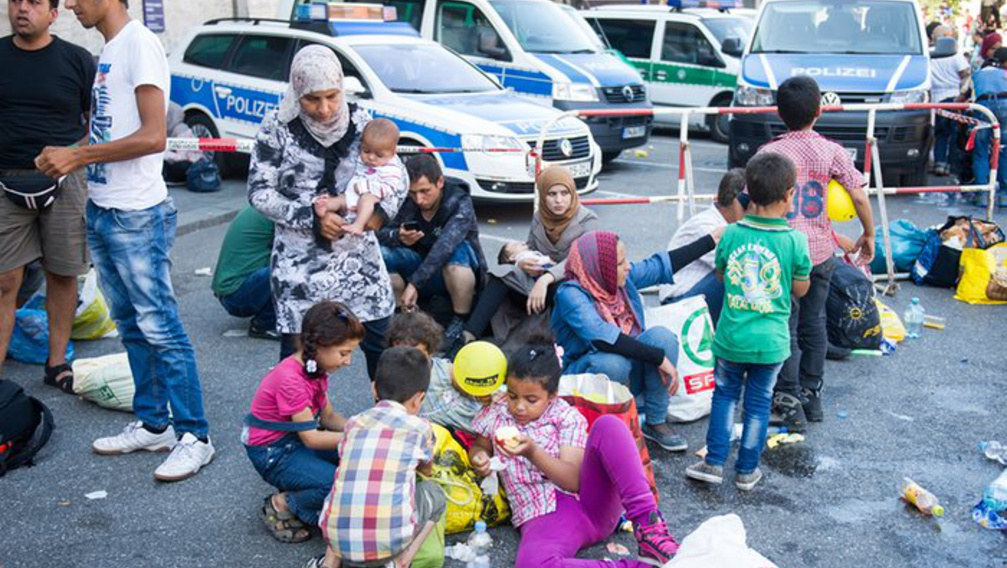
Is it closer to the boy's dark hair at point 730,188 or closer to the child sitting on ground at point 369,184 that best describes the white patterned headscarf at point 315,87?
the child sitting on ground at point 369,184

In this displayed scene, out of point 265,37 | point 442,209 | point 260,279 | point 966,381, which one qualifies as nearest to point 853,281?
point 966,381

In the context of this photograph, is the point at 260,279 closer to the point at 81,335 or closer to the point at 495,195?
the point at 81,335

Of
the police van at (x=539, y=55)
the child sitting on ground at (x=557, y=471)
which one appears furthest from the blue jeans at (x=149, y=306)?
the police van at (x=539, y=55)

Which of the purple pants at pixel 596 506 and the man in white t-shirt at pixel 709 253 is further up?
the man in white t-shirt at pixel 709 253

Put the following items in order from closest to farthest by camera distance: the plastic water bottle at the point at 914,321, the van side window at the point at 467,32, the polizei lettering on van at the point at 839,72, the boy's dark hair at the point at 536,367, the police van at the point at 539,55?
the boy's dark hair at the point at 536,367 → the plastic water bottle at the point at 914,321 → the polizei lettering on van at the point at 839,72 → the police van at the point at 539,55 → the van side window at the point at 467,32

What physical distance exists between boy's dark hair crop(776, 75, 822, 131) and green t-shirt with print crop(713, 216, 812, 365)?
1.04 metres

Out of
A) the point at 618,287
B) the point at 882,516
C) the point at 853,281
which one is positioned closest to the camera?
the point at 882,516

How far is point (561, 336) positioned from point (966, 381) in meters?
2.51

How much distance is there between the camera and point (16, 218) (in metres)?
5.16

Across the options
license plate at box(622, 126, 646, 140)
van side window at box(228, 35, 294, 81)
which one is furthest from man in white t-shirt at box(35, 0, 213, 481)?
license plate at box(622, 126, 646, 140)

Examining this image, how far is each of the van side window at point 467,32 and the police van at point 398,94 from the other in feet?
5.29

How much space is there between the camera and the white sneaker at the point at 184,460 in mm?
4547

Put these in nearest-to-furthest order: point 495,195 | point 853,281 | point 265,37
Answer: point 853,281 < point 495,195 < point 265,37

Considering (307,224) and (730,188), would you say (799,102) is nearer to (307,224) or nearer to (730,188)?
(730,188)
